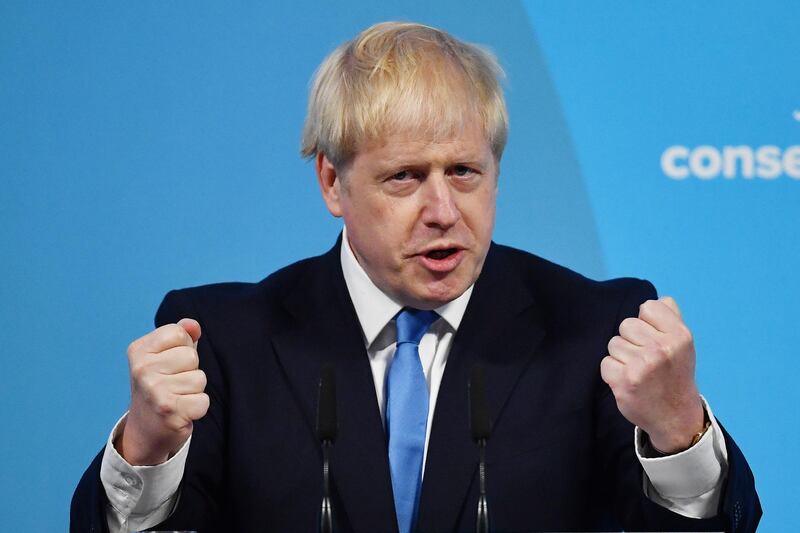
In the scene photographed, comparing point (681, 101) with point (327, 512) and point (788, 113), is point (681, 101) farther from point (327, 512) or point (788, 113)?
point (327, 512)

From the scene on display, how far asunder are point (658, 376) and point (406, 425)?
51 centimetres

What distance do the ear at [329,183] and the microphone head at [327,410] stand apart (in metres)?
0.67

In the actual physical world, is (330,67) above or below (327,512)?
above

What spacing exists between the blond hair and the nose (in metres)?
0.08

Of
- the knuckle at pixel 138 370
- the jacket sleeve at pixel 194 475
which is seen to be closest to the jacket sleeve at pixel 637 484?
the jacket sleeve at pixel 194 475

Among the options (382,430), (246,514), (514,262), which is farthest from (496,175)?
(246,514)

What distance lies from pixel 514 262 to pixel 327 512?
35.2 inches

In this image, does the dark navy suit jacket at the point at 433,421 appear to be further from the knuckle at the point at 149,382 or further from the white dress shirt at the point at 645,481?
the knuckle at the point at 149,382

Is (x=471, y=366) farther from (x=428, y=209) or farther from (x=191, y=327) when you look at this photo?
(x=191, y=327)

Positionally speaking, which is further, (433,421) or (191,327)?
(433,421)

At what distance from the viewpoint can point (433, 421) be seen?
2.14 m

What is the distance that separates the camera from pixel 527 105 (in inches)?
112

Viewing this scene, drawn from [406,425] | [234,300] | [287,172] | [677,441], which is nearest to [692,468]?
[677,441]

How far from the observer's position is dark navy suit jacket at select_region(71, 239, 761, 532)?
2.09 m
